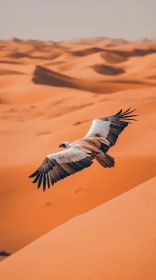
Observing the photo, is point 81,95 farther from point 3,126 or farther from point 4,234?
point 4,234

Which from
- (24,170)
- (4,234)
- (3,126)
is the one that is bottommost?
(4,234)

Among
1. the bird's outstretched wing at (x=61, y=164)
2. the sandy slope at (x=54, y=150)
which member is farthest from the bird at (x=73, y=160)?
the sandy slope at (x=54, y=150)

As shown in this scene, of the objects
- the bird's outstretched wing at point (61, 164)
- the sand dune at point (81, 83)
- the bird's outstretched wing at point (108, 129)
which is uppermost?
the sand dune at point (81, 83)

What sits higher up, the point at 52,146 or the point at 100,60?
the point at 100,60

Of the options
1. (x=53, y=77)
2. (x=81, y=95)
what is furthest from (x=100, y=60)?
(x=81, y=95)

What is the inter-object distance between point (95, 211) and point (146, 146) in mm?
4399

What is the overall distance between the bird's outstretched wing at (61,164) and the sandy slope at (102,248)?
0.42 meters

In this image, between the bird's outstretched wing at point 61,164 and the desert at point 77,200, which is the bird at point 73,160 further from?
the desert at point 77,200

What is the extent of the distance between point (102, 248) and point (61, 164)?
109cm

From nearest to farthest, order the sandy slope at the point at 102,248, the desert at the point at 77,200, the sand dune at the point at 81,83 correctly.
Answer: the sandy slope at the point at 102,248 < the desert at the point at 77,200 < the sand dune at the point at 81,83

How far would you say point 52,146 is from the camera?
395 inches

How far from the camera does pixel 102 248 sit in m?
3.35

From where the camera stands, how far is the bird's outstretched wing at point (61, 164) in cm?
418

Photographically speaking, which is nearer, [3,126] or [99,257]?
[99,257]
